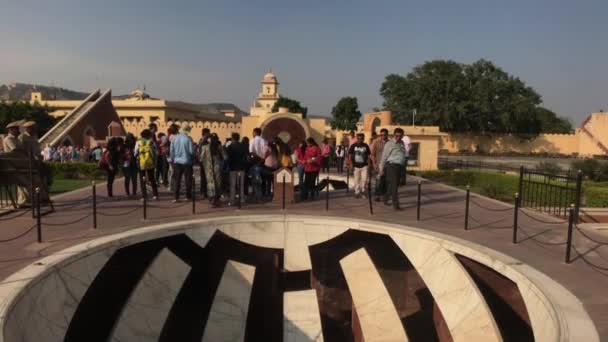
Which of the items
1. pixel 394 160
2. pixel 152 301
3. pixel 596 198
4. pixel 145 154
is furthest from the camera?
pixel 596 198

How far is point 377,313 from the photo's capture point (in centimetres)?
891

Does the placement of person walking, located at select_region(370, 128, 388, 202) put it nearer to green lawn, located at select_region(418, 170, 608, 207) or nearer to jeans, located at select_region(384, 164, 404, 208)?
jeans, located at select_region(384, 164, 404, 208)

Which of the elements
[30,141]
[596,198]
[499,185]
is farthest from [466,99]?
[30,141]

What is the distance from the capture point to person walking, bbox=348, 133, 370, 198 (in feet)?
32.8

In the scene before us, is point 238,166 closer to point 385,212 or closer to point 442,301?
point 385,212

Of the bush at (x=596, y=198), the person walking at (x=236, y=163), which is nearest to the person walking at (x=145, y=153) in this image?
the person walking at (x=236, y=163)

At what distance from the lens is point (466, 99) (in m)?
46.2

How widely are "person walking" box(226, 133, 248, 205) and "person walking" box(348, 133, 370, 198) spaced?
8.15 feet

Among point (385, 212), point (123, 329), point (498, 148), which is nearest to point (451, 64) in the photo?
point (498, 148)

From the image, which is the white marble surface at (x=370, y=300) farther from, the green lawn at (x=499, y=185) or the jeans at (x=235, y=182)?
the green lawn at (x=499, y=185)

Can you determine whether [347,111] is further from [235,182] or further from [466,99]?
[235,182]

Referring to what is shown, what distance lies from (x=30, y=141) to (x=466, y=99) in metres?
44.2

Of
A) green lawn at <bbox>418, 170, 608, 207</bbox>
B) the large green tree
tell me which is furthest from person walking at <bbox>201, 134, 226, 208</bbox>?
the large green tree

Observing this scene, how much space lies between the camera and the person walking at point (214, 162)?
9312 mm
